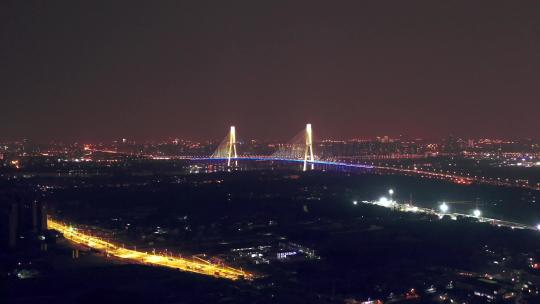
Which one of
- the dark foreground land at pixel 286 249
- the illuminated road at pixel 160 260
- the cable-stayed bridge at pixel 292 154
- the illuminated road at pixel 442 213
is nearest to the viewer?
the dark foreground land at pixel 286 249

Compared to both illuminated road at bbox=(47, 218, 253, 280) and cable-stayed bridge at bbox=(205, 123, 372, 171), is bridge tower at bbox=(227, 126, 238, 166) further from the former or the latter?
illuminated road at bbox=(47, 218, 253, 280)

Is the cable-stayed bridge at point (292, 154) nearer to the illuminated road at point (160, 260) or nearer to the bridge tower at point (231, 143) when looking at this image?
the bridge tower at point (231, 143)

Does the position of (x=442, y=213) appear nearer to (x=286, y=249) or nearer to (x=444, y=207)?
(x=444, y=207)

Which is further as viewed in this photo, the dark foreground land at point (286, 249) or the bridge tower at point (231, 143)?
the bridge tower at point (231, 143)

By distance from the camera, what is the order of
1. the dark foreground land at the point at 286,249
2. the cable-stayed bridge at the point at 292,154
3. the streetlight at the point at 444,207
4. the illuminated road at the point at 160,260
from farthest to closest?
the cable-stayed bridge at the point at 292,154
the streetlight at the point at 444,207
the illuminated road at the point at 160,260
the dark foreground land at the point at 286,249

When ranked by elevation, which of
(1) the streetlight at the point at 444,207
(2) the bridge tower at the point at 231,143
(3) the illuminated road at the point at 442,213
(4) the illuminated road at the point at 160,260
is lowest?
(4) the illuminated road at the point at 160,260

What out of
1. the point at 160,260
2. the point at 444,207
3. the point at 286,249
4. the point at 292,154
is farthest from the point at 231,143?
the point at 160,260

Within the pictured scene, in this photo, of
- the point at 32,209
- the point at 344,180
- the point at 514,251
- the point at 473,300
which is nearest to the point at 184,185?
the point at 344,180

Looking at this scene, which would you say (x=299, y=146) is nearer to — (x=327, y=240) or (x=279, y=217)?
(x=279, y=217)

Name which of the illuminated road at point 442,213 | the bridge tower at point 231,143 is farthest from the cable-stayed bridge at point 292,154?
the illuminated road at point 442,213
